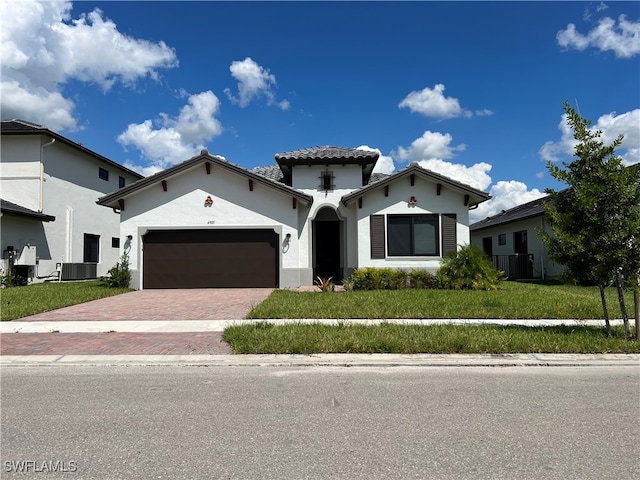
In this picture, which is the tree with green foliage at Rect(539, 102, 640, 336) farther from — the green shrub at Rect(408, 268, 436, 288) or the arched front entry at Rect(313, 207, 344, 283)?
the arched front entry at Rect(313, 207, 344, 283)

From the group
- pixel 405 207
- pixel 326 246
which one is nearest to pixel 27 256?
pixel 326 246

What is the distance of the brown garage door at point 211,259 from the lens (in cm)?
1652

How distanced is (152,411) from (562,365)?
5.61m

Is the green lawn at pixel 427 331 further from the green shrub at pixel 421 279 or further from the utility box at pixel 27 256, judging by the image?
the utility box at pixel 27 256

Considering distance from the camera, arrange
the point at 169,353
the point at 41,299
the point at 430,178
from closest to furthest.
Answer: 1. the point at 169,353
2. the point at 41,299
3. the point at 430,178

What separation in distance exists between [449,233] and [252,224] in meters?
7.83

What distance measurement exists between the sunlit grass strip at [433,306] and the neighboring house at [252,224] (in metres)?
3.27

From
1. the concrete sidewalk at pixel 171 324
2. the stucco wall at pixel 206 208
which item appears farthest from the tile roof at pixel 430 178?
the concrete sidewalk at pixel 171 324

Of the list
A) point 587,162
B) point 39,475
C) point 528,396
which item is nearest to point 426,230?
point 587,162

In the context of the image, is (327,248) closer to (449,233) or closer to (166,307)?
(449,233)

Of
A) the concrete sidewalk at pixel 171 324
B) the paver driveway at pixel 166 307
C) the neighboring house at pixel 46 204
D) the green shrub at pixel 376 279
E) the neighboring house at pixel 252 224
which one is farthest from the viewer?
the neighboring house at pixel 46 204

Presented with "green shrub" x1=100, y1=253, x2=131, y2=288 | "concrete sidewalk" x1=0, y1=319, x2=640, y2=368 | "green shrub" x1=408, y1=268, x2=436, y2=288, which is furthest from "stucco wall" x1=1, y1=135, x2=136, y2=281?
"green shrub" x1=408, y1=268, x2=436, y2=288

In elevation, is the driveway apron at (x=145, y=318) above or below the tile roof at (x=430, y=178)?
below

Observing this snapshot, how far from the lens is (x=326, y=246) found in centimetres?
1875
